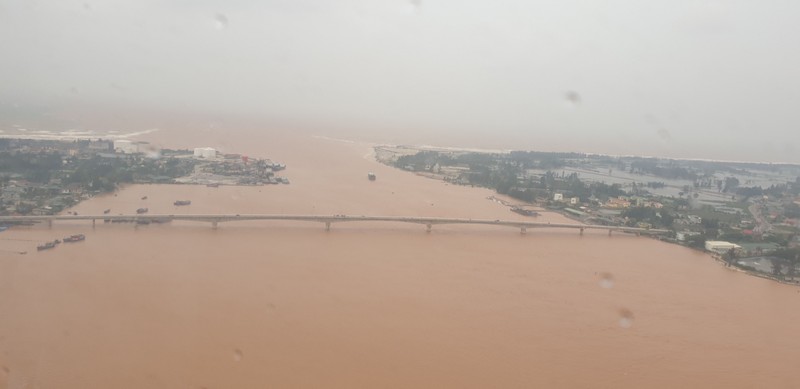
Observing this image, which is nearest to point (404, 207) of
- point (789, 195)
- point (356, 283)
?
point (356, 283)

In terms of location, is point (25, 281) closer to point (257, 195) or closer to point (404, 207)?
point (257, 195)

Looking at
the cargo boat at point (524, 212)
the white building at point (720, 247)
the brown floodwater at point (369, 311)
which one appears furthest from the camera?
the cargo boat at point (524, 212)

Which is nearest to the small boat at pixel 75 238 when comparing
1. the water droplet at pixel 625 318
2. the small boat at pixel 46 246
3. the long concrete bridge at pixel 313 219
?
the small boat at pixel 46 246

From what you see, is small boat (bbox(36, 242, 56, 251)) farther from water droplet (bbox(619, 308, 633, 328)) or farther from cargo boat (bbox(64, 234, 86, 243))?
water droplet (bbox(619, 308, 633, 328))

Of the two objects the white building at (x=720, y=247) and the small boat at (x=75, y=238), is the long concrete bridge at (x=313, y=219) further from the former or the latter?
the white building at (x=720, y=247)

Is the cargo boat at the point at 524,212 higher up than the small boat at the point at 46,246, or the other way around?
the cargo boat at the point at 524,212
